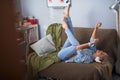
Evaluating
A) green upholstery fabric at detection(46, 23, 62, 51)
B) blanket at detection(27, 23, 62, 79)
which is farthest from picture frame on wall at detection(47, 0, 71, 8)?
blanket at detection(27, 23, 62, 79)

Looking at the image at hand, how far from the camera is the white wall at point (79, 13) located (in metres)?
3.05

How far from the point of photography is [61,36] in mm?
3234

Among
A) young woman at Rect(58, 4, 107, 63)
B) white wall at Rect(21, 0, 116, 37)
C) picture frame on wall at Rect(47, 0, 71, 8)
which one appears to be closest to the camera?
young woman at Rect(58, 4, 107, 63)

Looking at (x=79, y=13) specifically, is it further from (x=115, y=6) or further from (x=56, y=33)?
(x=115, y=6)

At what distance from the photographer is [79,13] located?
328 cm

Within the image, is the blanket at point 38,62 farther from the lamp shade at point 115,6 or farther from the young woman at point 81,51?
the lamp shade at point 115,6

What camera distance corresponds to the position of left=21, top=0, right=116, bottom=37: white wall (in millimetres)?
3051

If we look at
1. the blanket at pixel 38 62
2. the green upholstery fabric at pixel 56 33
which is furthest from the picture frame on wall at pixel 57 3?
the blanket at pixel 38 62

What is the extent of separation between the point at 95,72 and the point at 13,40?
1965 millimetres

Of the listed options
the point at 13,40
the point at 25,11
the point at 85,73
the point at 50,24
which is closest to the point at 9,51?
the point at 13,40

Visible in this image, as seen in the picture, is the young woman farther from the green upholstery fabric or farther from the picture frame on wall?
the picture frame on wall

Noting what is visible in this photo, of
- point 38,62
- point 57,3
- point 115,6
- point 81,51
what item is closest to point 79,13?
point 57,3

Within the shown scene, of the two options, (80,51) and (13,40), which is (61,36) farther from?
(13,40)

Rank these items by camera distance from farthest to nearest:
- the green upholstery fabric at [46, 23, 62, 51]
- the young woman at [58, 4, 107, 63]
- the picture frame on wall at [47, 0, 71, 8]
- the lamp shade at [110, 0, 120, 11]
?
1. the picture frame on wall at [47, 0, 71, 8]
2. the green upholstery fabric at [46, 23, 62, 51]
3. the lamp shade at [110, 0, 120, 11]
4. the young woman at [58, 4, 107, 63]
